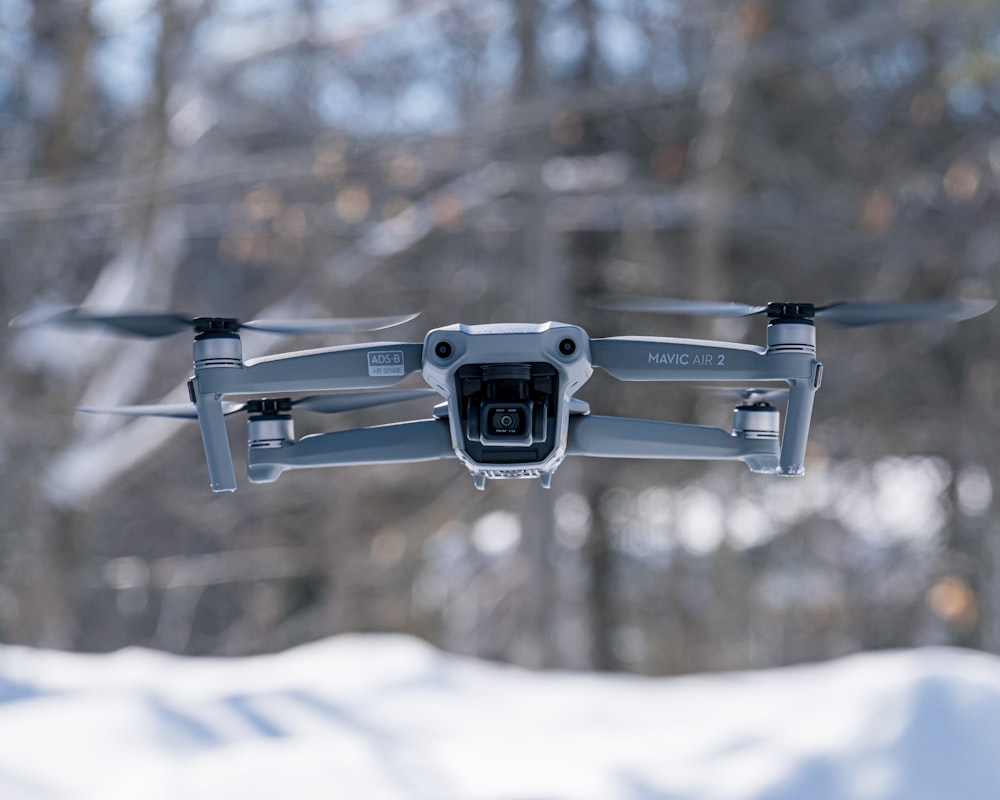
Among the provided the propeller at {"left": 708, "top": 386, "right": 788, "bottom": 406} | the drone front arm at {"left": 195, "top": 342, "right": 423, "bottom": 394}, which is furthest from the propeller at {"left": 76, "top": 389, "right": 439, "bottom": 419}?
the propeller at {"left": 708, "top": 386, "right": 788, "bottom": 406}

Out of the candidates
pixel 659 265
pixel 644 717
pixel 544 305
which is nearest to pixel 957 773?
pixel 644 717

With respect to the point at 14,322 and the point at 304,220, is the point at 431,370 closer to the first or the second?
the point at 14,322

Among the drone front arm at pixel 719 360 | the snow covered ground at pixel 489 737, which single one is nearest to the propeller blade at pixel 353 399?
the drone front arm at pixel 719 360

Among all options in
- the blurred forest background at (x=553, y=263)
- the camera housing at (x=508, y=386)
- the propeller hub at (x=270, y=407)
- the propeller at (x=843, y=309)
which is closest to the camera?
the camera housing at (x=508, y=386)

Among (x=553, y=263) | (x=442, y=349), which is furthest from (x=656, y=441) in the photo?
(x=553, y=263)

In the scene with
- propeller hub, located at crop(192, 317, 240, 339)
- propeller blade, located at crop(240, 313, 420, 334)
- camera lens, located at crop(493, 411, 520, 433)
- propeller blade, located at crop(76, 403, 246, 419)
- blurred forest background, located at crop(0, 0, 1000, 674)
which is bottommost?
blurred forest background, located at crop(0, 0, 1000, 674)

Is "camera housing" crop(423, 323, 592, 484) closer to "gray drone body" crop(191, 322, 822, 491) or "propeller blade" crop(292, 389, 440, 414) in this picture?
"gray drone body" crop(191, 322, 822, 491)

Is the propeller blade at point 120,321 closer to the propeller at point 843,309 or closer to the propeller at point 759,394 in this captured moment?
the propeller at point 843,309

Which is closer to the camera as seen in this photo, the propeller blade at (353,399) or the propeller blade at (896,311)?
the propeller blade at (896,311)

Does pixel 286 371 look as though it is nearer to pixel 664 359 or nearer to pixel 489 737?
pixel 664 359
